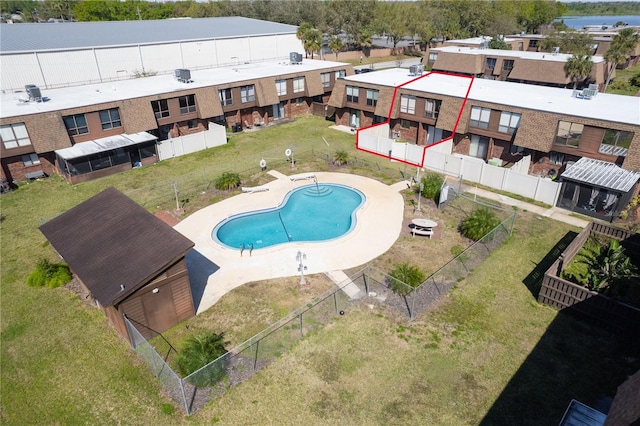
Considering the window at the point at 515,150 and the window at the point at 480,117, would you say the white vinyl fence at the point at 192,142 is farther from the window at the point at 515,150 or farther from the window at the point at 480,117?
the window at the point at 515,150

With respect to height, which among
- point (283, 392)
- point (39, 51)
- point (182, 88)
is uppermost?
point (39, 51)

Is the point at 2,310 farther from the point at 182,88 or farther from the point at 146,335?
the point at 182,88

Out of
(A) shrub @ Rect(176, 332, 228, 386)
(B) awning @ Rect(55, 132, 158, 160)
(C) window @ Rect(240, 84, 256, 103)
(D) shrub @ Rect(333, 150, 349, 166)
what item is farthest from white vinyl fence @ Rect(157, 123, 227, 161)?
(A) shrub @ Rect(176, 332, 228, 386)

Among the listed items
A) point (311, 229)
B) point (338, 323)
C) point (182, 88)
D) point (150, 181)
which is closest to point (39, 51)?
point (182, 88)

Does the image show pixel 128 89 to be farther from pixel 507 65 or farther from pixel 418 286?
pixel 507 65

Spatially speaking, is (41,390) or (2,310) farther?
(2,310)

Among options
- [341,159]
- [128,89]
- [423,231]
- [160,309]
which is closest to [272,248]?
[160,309]

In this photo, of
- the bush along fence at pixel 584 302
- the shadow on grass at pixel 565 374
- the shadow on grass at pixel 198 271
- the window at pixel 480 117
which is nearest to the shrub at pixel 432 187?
the window at pixel 480 117
